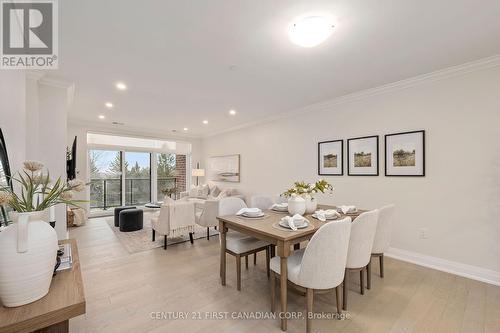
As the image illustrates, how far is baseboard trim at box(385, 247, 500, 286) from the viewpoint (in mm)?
2535

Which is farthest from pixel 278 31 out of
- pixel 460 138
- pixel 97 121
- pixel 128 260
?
pixel 97 121

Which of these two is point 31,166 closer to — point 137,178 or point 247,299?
point 247,299

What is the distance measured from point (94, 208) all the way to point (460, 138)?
817 cm

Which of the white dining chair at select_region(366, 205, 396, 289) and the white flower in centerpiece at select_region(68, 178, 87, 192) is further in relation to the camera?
the white dining chair at select_region(366, 205, 396, 289)

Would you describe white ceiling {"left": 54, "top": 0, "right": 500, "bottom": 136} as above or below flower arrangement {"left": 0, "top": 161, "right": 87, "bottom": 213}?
above

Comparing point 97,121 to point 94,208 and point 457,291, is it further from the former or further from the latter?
point 457,291

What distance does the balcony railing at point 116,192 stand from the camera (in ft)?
20.5

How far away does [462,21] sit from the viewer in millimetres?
1910

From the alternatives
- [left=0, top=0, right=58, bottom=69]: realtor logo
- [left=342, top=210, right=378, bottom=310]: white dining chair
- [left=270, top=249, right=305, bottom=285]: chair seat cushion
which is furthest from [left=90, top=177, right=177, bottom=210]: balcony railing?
[left=342, top=210, right=378, bottom=310]: white dining chair

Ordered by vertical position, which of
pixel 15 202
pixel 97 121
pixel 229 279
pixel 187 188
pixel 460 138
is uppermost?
pixel 97 121

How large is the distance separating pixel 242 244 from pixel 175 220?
5.62 ft

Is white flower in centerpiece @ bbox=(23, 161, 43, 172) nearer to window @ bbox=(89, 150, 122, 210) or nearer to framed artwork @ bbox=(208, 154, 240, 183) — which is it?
framed artwork @ bbox=(208, 154, 240, 183)

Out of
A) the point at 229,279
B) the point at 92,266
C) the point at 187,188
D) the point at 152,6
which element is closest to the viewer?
the point at 152,6

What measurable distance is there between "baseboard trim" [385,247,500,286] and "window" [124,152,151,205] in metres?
6.78
